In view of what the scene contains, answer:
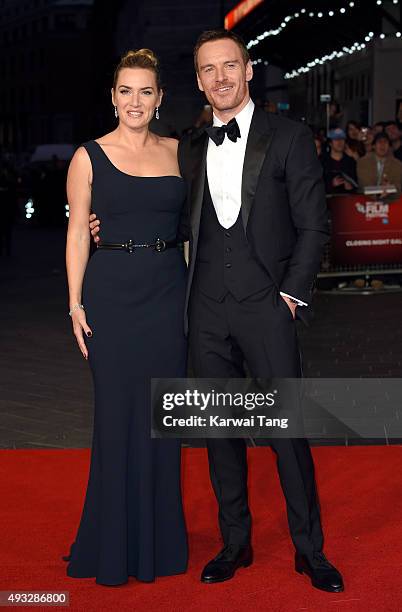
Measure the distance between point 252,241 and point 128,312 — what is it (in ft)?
1.93

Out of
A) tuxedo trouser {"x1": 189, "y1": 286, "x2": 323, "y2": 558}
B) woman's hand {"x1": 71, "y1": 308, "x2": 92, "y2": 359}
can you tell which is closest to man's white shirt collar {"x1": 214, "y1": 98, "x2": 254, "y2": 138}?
tuxedo trouser {"x1": 189, "y1": 286, "x2": 323, "y2": 558}

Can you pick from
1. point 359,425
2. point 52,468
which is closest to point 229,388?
point 52,468

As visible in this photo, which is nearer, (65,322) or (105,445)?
(105,445)

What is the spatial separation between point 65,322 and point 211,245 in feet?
27.8

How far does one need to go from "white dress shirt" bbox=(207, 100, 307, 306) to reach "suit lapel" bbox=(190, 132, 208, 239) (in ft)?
0.10

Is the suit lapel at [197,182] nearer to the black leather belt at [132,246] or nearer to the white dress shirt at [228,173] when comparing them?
the white dress shirt at [228,173]

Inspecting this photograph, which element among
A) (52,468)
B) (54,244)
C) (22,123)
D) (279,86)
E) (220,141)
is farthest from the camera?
(22,123)

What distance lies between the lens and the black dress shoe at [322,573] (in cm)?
480

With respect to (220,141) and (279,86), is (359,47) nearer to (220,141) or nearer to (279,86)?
(279,86)

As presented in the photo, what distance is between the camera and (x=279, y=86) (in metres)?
42.3

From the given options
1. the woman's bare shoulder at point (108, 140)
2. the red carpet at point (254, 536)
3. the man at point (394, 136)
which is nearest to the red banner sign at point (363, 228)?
the man at point (394, 136)

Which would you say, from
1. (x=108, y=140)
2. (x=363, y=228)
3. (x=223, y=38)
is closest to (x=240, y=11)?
(x=363, y=228)

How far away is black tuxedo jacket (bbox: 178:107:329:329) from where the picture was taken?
4688mm

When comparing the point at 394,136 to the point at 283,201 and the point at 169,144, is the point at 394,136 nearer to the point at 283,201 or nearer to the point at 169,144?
the point at 169,144
